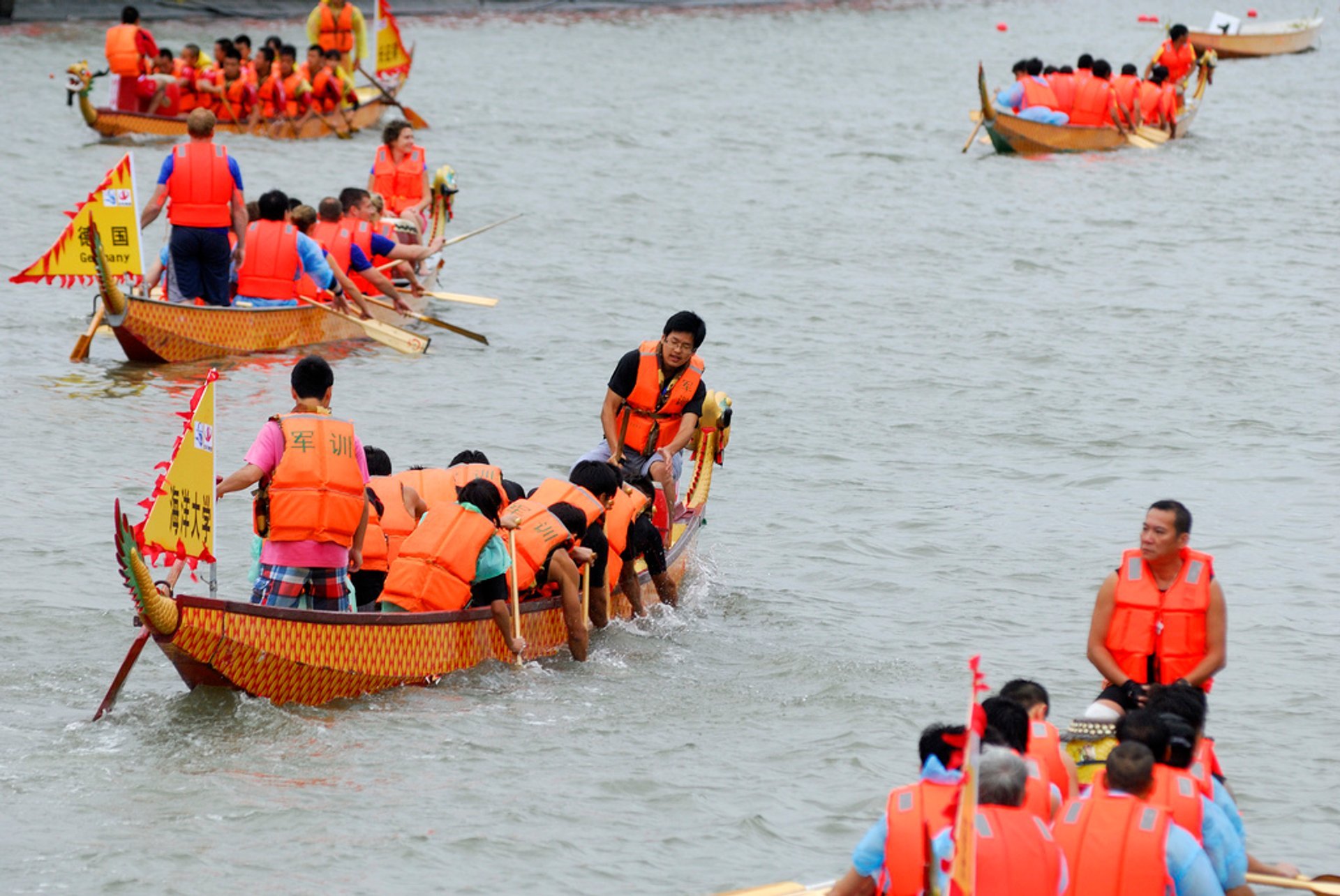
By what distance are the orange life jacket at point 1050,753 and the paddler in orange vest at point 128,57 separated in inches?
776

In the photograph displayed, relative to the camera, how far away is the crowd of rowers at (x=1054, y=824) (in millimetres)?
5039

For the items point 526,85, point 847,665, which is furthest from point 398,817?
point 526,85

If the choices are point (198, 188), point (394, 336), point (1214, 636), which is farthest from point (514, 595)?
point (394, 336)

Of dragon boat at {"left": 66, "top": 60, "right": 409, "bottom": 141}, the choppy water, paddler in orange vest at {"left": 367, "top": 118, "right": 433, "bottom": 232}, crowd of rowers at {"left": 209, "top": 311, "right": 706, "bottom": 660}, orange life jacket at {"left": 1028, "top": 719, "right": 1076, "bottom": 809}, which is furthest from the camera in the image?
dragon boat at {"left": 66, "top": 60, "right": 409, "bottom": 141}

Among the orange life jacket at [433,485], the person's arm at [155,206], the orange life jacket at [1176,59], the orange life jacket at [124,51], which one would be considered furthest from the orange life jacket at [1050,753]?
the orange life jacket at [1176,59]

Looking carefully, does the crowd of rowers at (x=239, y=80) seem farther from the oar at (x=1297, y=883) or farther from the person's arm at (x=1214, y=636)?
the oar at (x=1297, y=883)

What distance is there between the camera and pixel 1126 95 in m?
26.8

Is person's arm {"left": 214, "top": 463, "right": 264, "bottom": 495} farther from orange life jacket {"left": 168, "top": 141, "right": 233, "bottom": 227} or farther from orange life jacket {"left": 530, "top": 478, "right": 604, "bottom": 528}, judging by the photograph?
orange life jacket {"left": 168, "top": 141, "right": 233, "bottom": 227}

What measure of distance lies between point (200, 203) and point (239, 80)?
10.9m

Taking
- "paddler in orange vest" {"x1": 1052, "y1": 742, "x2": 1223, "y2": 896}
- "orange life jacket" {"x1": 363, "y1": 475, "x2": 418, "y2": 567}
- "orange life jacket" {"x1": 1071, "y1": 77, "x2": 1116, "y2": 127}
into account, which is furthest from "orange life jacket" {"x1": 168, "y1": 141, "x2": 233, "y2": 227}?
"orange life jacket" {"x1": 1071, "y1": 77, "x2": 1116, "y2": 127}

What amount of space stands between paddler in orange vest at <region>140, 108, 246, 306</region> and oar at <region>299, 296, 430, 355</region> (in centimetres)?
129

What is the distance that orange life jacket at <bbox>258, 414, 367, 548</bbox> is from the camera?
7574 mm

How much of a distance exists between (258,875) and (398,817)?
27.4 inches

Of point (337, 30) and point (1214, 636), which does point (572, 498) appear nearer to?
point (1214, 636)
